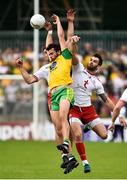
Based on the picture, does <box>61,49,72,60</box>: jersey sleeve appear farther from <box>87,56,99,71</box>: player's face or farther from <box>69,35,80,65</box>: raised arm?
<box>87,56,99,71</box>: player's face

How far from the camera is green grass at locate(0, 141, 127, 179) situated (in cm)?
1934

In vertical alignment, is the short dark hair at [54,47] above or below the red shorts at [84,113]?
above

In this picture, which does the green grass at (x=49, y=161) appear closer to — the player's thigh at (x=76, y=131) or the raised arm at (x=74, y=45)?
the player's thigh at (x=76, y=131)

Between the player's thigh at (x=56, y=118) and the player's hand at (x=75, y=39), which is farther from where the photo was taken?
the player's thigh at (x=56, y=118)

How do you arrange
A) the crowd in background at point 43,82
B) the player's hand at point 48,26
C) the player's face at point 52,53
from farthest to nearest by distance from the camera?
the crowd in background at point 43,82 → the player's hand at point 48,26 → the player's face at point 52,53

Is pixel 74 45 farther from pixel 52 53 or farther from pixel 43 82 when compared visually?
pixel 43 82

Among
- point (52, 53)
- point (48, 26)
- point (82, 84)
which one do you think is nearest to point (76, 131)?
point (82, 84)

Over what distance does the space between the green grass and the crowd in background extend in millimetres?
2185

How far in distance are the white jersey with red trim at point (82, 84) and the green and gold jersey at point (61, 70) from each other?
0.64 m

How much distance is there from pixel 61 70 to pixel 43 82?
13032 mm

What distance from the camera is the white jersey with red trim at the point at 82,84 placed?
1984cm

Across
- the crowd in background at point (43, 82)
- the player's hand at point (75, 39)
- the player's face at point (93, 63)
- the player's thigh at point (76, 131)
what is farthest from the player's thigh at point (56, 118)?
the crowd in background at point (43, 82)

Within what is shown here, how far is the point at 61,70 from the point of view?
62.5ft

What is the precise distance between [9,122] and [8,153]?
635cm
